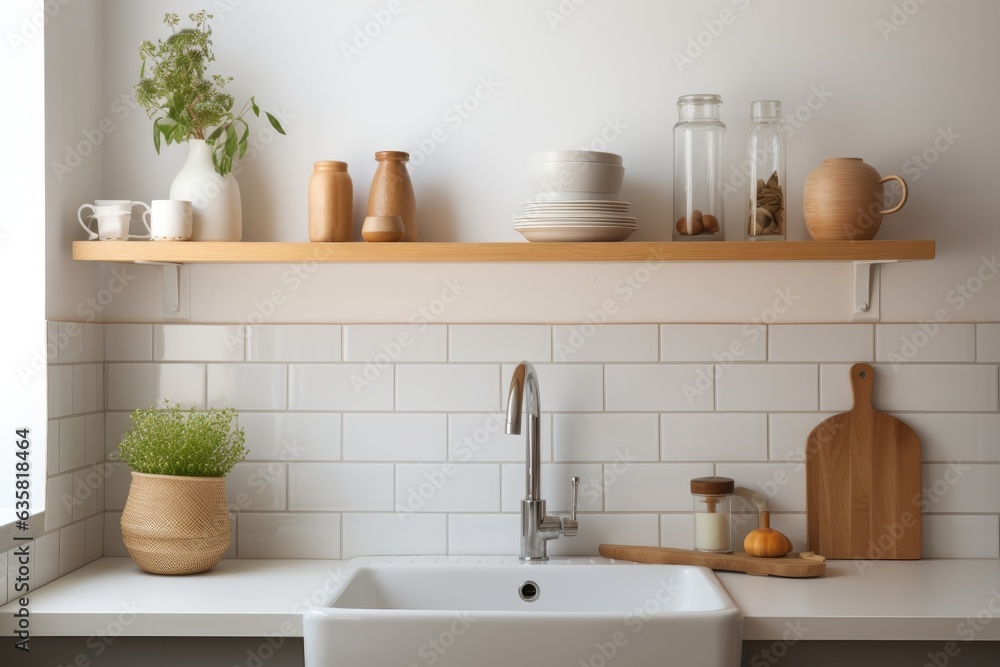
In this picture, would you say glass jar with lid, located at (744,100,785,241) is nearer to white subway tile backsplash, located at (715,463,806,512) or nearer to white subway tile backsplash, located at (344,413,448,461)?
white subway tile backsplash, located at (715,463,806,512)

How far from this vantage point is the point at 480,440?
5.96 feet

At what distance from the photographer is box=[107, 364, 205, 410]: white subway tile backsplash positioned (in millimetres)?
1826

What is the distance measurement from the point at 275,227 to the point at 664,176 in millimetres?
776

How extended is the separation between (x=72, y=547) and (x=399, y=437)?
63 cm

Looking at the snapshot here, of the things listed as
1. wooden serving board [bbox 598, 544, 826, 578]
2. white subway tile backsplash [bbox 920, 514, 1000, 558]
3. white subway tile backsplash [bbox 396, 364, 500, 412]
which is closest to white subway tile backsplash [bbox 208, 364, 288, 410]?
white subway tile backsplash [bbox 396, 364, 500, 412]

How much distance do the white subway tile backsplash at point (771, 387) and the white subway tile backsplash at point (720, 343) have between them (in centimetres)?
2

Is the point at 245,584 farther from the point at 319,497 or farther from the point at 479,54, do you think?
the point at 479,54

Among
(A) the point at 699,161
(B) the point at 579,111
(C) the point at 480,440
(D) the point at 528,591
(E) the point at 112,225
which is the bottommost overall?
(D) the point at 528,591

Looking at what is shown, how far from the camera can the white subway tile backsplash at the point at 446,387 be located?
1.82 meters

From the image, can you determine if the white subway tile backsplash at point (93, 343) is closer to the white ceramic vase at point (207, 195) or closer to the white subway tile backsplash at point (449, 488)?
the white ceramic vase at point (207, 195)

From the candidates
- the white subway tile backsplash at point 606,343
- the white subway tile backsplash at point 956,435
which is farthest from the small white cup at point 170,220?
the white subway tile backsplash at point 956,435

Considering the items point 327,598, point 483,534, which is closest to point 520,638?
point 327,598

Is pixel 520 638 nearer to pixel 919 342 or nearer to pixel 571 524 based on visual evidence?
pixel 571 524

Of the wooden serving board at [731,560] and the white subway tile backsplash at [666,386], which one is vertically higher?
the white subway tile backsplash at [666,386]
